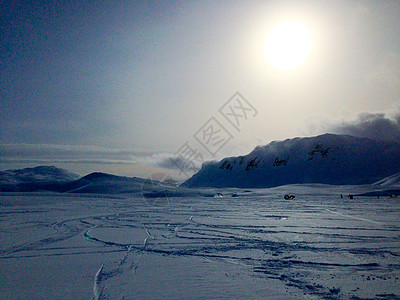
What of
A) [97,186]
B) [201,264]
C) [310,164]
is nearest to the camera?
[201,264]

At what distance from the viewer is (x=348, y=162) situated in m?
142

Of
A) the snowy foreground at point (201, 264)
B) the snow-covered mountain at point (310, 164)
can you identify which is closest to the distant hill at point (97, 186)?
the snowy foreground at point (201, 264)

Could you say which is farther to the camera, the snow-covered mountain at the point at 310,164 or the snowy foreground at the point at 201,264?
the snow-covered mountain at the point at 310,164

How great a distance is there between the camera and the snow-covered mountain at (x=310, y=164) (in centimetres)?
13312

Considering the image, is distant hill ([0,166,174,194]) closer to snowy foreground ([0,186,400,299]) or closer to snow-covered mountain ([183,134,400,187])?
snowy foreground ([0,186,400,299])

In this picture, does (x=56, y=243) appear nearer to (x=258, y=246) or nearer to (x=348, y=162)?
(x=258, y=246)

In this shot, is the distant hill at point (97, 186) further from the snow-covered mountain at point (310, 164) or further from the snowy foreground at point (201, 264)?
the snow-covered mountain at point (310, 164)

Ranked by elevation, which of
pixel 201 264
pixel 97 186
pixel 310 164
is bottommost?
pixel 201 264

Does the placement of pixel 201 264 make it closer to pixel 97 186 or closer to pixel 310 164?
pixel 97 186

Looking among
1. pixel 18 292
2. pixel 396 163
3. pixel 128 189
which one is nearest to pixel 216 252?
pixel 18 292

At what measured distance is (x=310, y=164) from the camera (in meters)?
149

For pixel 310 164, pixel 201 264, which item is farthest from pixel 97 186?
pixel 310 164

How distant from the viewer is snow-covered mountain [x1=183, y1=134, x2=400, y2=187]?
5241 inches

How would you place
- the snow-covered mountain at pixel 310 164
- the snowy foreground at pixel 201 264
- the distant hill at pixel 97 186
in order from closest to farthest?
the snowy foreground at pixel 201 264
the distant hill at pixel 97 186
the snow-covered mountain at pixel 310 164
